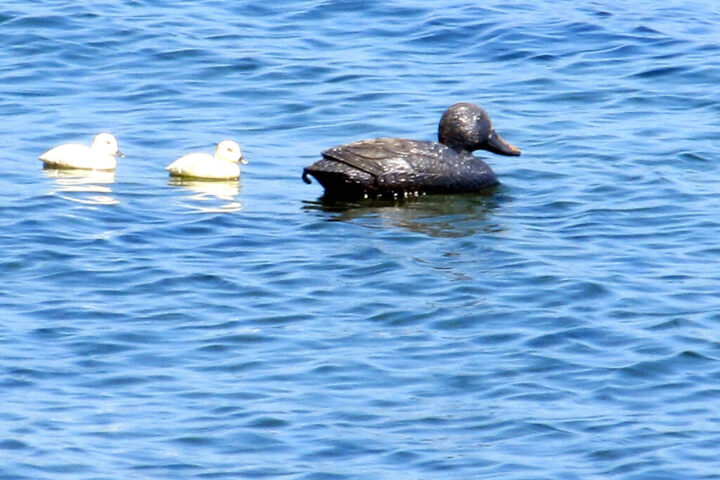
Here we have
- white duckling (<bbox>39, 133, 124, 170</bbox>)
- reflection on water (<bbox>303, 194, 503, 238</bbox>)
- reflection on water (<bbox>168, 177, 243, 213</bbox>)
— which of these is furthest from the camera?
white duckling (<bbox>39, 133, 124, 170</bbox>)

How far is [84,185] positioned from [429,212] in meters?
2.72

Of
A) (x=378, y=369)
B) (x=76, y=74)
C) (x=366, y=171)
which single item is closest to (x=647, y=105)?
(x=366, y=171)

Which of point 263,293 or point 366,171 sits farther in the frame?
point 366,171

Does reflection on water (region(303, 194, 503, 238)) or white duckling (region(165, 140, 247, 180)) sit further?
white duckling (region(165, 140, 247, 180))

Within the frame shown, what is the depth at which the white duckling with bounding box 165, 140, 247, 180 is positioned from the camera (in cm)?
1312

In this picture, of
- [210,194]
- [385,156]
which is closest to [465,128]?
[385,156]

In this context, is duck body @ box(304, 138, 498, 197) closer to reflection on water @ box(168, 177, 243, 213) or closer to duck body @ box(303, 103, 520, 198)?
duck body @ box(303, 103, 520, 198)

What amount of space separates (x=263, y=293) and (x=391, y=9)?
9776 mm

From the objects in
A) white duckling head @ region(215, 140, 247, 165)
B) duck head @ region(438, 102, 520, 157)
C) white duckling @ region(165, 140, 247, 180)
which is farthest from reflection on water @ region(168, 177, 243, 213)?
duck head @ region(438, 102, 520, 157)

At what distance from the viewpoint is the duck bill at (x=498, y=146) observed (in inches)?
535

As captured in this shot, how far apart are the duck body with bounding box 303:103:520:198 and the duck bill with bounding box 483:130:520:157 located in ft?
1.41

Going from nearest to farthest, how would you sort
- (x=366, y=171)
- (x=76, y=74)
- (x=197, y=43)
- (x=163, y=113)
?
(x=366, y=171) < (x=163, y=113) < (x=76, y=74) < (x=197, y=43)

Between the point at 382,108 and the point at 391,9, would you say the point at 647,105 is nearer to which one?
the point at 382,108

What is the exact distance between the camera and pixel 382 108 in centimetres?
1572
